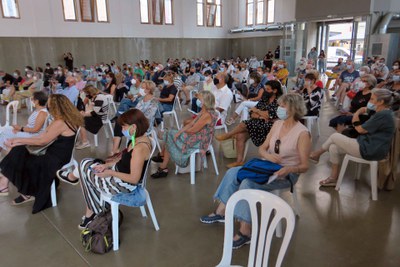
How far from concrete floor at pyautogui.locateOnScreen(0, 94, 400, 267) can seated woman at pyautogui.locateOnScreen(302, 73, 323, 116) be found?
1634mm

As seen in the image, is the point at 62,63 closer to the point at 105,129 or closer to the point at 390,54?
the point at 105,129

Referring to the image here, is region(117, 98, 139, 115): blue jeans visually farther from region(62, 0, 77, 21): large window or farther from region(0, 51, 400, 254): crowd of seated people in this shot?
region(62, 0, 77, 21): large window

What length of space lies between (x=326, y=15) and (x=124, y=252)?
14.6 metres

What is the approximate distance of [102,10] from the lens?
15.1 meters

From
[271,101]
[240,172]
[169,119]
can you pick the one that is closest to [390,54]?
[169,119]

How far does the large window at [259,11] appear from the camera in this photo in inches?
722

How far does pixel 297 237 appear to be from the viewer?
250cm

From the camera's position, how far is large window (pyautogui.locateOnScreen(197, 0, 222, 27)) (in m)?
19.2

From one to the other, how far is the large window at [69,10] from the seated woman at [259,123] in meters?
13.0

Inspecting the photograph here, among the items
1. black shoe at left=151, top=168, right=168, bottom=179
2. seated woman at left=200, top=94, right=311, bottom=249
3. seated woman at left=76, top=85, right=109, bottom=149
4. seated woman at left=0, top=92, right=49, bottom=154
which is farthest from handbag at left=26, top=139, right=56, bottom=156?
seated woman at left=200, top=94, right=311, bottom=249

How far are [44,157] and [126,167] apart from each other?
1.10m

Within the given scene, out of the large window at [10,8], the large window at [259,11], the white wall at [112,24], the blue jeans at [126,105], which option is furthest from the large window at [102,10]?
the blue jeans at [126,105]

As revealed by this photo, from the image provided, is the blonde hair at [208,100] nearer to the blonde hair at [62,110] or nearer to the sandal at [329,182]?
the blonde hair at [62,110]

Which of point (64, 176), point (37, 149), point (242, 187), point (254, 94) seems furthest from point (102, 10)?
point (242, 187)
